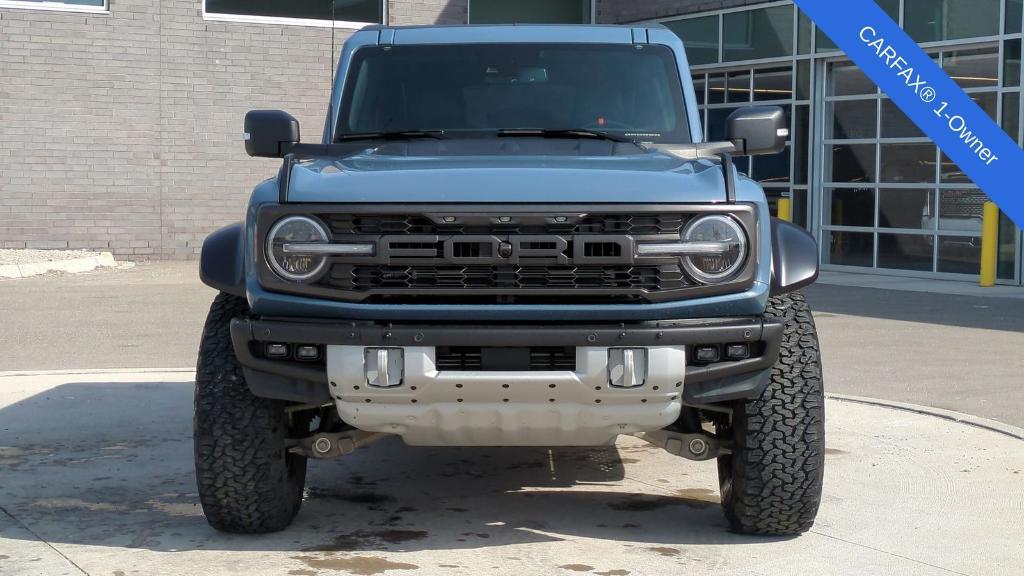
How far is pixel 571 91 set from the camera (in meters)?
5.87

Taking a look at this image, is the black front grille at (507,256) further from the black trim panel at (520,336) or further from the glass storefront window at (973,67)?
the glass storefront window at (973,67)

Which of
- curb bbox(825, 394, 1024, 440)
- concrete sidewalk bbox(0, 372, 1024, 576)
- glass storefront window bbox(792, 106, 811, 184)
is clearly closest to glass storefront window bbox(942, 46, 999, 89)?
glass storefront window bbox(792, 106, 811, 184)

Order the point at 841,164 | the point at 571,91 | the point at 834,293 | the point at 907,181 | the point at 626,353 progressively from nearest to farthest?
the point at 626,353, the point at 571,91, the point at 834,293, the point at 907,181, the point at 841,164

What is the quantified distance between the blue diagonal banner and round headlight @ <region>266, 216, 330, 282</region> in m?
13.5

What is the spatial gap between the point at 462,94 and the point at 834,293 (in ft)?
35.9

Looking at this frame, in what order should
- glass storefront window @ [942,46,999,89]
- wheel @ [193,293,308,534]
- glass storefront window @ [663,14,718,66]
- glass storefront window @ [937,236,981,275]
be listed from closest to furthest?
wheel @ [193,293,308,534], glass storefront window @ [942,46,999,89], glass storefront window @ [937,236,981,275], glass storefront window @ [663,14,718,66]

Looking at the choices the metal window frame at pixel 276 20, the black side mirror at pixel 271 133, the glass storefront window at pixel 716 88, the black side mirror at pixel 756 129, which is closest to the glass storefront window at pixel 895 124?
the glass storefront window at pixel 716 88

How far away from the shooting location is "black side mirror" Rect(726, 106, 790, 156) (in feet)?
18.2

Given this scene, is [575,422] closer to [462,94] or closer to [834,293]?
[462,94]

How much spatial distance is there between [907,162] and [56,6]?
41.0 ft

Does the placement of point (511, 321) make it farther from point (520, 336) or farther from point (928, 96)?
point (928, 96)

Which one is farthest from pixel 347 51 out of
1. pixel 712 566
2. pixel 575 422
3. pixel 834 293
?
pixel 834 293

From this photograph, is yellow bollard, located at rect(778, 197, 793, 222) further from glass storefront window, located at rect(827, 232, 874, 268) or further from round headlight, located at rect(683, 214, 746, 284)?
round headlight, located at rect(683, 214, 746, 284)

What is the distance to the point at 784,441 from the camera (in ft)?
15.5
